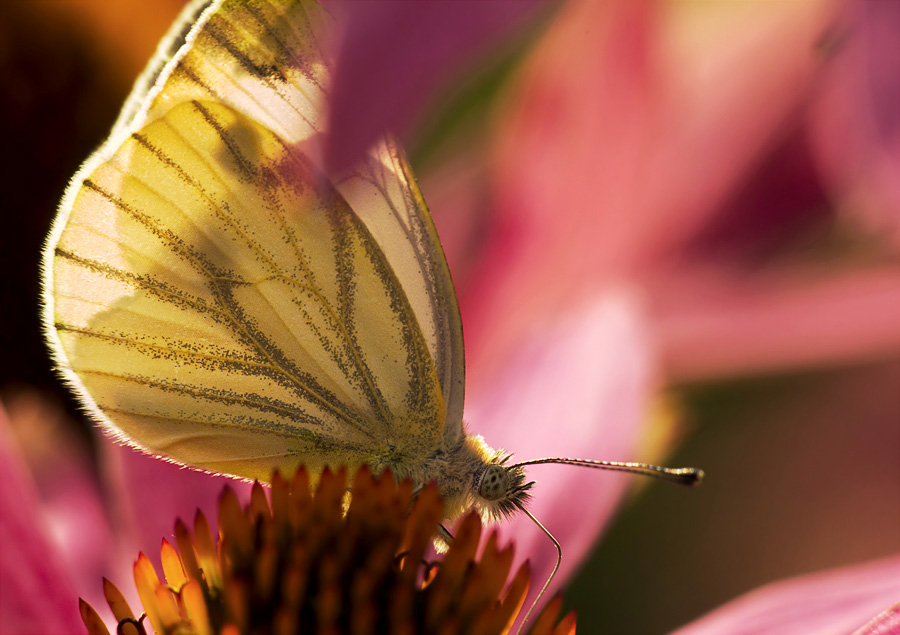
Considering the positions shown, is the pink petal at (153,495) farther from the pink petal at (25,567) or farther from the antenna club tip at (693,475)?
the antenna club tip at (693,475)

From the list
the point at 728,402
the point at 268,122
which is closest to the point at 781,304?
the point at 728,402

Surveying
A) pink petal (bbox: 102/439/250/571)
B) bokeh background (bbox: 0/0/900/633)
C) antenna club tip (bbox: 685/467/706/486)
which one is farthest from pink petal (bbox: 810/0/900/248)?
pink petal (bbox: 102/439/250/571)

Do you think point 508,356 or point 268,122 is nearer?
point 268,122

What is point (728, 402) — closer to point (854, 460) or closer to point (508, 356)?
point (854, 460)

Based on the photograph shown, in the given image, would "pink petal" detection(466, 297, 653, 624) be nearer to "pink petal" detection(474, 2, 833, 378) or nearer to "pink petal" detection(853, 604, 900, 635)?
"pink petal" detection(474, 2, 833, 378)

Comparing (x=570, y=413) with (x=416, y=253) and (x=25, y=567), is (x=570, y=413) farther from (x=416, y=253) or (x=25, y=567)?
(x=25, y=567)

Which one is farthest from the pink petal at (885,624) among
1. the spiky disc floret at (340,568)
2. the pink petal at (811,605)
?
the spiky disc floret at (340,568)
